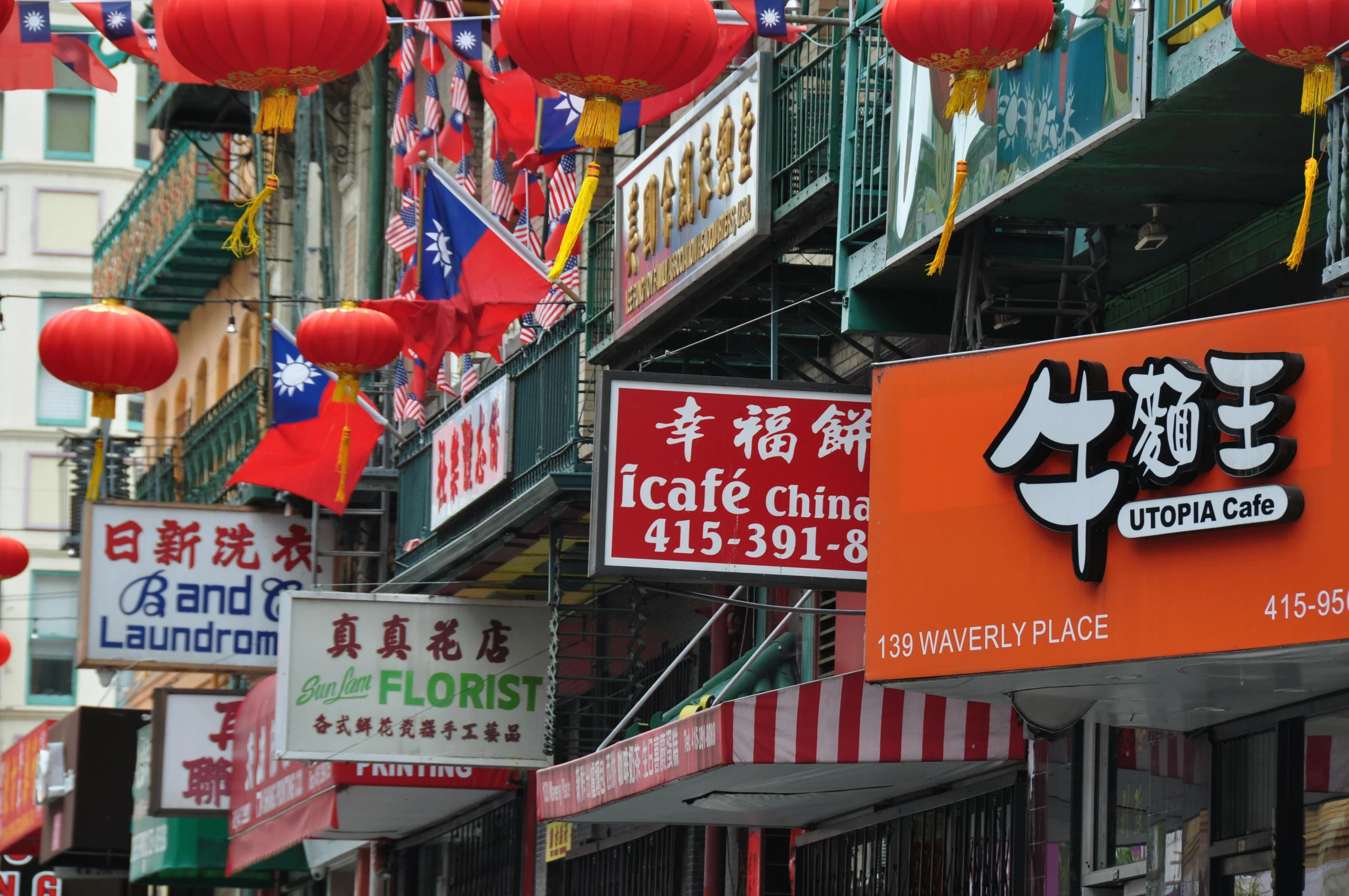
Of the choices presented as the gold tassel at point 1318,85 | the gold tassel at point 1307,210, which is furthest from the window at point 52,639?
the gold tassel at point 1318,85

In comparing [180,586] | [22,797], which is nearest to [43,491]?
[22,797]

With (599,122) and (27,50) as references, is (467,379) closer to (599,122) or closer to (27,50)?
(27,50)

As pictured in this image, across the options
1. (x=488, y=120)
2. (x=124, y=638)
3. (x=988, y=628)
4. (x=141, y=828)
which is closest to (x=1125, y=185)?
(x=988, y=628)

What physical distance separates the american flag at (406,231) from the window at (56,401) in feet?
104

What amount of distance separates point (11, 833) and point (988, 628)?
26966 millimetres

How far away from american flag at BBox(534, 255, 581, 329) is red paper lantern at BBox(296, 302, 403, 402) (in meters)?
1.08

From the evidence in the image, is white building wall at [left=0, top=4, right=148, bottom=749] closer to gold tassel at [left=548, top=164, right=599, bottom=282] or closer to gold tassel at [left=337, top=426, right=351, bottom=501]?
gold tassel at [left=337, top=426, right=351, bottom=501]

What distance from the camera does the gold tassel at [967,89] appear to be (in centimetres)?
1030

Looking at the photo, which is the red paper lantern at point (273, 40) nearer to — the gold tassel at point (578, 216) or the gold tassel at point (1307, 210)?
the gold tassel at point (578, 216)

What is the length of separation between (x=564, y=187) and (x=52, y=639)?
1364 inches

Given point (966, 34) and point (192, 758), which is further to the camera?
point (192, 758)

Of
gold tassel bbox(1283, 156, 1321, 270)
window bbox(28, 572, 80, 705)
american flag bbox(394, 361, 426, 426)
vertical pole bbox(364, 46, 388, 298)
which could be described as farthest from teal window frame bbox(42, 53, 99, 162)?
gold tassel bbox(1283, 156, 1321, 270)

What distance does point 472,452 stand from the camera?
1911 centimetres

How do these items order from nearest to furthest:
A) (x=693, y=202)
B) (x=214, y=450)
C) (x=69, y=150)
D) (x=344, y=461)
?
1. (x=693, y=202)
2. (x=344, y=461)
3. (x=214, y=450)
4. (x=69, y=150)
